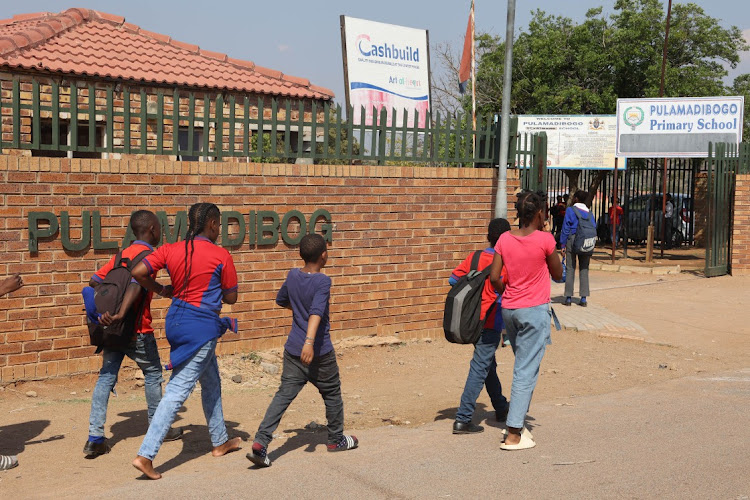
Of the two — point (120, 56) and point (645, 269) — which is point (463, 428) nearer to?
point (645, 269)

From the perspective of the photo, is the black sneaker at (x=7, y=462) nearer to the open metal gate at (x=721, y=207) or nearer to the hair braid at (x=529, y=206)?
the hair braid at (x=529, y=206)

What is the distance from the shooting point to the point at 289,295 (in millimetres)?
5336

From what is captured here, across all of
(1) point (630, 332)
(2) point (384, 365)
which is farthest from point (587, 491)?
(1) point (630, 332)

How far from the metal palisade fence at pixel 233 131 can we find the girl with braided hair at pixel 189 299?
241cm

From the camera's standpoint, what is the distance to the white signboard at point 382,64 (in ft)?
44.8

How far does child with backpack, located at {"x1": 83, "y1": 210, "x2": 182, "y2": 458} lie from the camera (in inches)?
211

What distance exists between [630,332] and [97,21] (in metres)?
13.1

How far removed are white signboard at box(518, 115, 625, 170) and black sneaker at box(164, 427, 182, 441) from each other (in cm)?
1748

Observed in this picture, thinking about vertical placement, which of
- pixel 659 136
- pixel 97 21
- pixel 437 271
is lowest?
pixel 437 271

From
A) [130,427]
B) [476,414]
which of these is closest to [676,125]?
[476,414]

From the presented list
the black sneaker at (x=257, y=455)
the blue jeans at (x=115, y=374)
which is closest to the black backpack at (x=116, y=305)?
the blue jeans at (x=115, y=374)

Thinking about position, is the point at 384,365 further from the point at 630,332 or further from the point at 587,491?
the point at 587,491

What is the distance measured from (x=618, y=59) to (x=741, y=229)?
11.9 m

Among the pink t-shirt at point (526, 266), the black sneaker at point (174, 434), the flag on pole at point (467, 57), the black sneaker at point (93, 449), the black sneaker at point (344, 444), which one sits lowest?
the black sneaker at point (174, 434)
